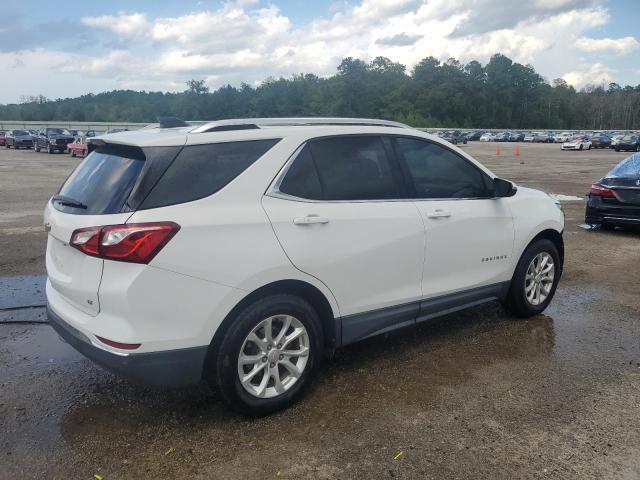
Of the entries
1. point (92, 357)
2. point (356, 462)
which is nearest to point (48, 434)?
point (92, 357)

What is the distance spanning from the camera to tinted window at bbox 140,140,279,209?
3180 millimetres

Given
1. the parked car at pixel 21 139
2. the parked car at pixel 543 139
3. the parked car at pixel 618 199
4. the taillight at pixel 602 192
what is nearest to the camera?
the parked car at pixel 618 199

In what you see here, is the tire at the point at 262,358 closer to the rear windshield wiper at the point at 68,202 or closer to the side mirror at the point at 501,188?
the rear windshield wiper at the point at 68,202

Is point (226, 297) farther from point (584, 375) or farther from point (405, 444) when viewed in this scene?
point (584, 375)

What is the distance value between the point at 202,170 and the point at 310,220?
735mm

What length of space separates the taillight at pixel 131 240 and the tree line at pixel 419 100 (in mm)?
113770

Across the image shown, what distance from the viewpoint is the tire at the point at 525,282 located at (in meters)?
5.16

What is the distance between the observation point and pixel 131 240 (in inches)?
119

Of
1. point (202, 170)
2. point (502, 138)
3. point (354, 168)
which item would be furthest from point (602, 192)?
point (502, 138)

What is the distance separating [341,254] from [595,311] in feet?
11.0

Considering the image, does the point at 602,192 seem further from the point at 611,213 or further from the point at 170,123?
the point at 170,123

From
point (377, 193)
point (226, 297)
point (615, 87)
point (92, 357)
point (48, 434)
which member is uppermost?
point (615, 87)

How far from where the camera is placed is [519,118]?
486 ft

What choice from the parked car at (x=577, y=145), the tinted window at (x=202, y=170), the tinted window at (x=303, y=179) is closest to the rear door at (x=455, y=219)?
the tinted window at (x=303, y=179)
